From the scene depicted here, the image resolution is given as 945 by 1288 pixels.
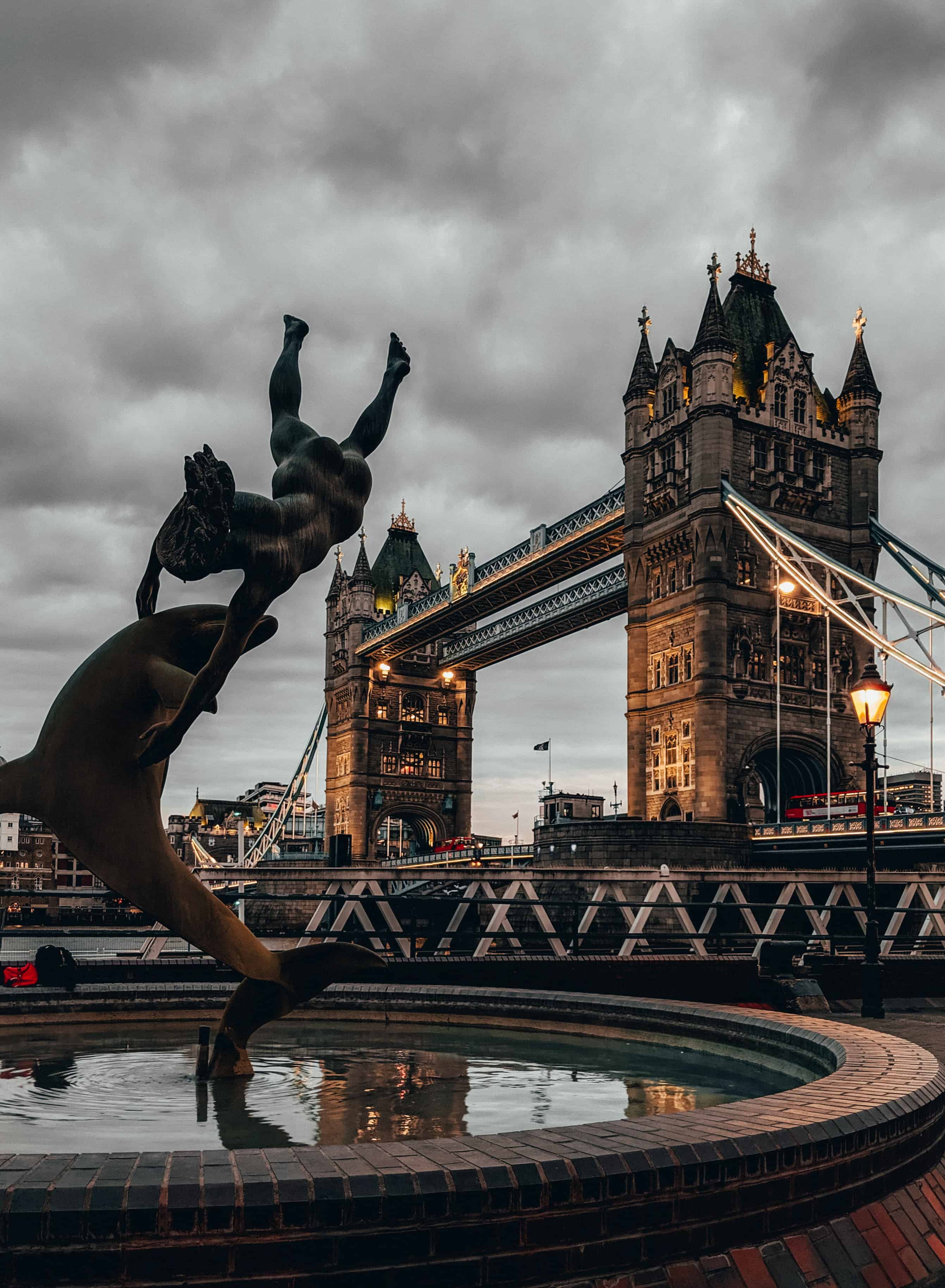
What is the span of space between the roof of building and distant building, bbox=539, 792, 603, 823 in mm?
19938

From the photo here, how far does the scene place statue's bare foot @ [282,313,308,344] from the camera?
273 inches

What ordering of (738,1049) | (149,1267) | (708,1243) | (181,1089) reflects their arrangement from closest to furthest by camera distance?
(149,1267), (708,1243), (181,1089), (738,1049)

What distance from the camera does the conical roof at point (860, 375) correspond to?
52.4 metres

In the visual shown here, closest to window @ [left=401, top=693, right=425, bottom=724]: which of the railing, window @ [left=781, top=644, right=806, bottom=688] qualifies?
window @ [left=781, top=644, right=806, bottom=688]

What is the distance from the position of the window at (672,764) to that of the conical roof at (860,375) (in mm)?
18110

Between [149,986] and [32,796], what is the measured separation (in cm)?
344

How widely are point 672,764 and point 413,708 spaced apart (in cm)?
4171

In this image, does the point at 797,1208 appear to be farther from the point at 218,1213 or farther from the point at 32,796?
the point at 32,796

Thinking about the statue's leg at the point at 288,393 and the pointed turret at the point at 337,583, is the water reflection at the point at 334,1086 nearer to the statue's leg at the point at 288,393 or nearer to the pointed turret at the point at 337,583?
the statue's leg at the point at 288,393

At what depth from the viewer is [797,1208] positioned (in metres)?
3.97

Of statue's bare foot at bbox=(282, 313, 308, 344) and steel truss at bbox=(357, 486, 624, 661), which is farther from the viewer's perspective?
steel truss at bbox=(357, 486, 624, 661)

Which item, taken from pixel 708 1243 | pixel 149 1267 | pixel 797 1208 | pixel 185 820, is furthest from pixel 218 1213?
pixel 185 820

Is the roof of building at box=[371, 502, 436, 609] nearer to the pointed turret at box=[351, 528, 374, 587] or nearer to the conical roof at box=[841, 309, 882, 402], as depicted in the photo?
the pointed turret at box=[351, 528, 374, 587]

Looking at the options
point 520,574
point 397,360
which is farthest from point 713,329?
point 397,360
